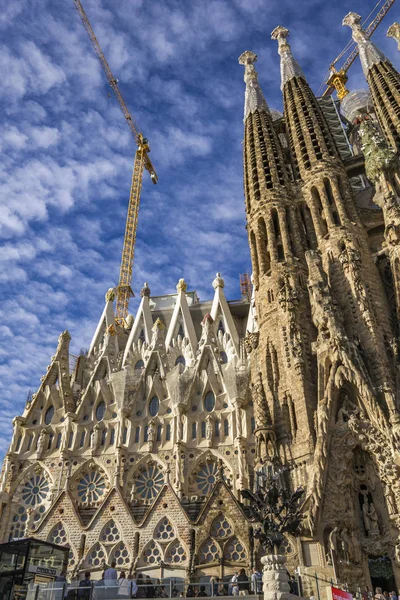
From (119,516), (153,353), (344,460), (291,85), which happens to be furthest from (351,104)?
(119,516)

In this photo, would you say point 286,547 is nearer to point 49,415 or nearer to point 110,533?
point 110,533

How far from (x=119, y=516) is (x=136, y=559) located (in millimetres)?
2012

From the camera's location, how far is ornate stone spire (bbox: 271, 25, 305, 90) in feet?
120

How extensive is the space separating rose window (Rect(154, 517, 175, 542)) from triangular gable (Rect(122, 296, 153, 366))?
39.9ft

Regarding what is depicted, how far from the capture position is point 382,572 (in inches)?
675

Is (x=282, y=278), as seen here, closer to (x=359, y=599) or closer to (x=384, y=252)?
(x=384, y=252)

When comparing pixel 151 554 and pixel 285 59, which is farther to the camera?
pixel 285 59

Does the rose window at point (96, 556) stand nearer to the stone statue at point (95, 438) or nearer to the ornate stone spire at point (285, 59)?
the stone statue at point (95, 438)

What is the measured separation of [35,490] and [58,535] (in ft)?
13.4

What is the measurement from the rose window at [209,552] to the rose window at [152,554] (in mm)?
2404

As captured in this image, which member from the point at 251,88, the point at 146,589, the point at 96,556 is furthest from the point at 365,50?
the point at 146,589

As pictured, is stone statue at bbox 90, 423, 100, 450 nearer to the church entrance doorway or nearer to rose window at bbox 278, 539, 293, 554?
rose window at bbox 278, 539, 293, 554

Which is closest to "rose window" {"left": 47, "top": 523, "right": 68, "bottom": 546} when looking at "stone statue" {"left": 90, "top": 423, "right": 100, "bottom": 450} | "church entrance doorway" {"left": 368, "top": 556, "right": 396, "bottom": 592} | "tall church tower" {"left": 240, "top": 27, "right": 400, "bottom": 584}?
"stone statue" {"left": 90, "top": 423, "right": 100, "bottom": 450}

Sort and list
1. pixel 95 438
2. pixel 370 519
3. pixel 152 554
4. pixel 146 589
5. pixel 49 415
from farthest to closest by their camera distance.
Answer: pixel 49 415 → pixel 95 438 → pixel 152 554 → pixel 370 519 → pixel 146 589
